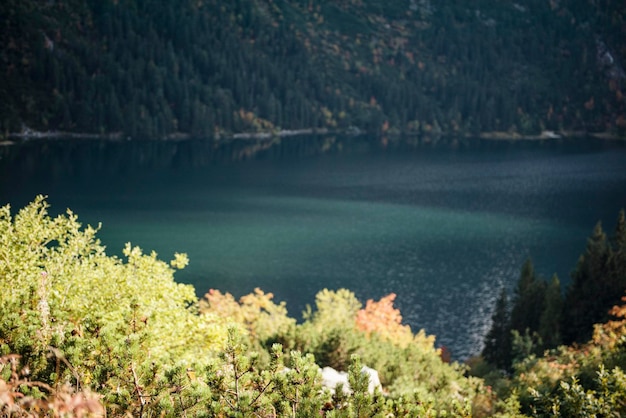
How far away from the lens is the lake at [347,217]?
72312mm

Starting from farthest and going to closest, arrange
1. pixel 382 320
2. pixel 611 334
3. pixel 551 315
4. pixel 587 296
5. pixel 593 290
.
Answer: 1. pixel 382 320
2. pixel 593 290
3. pixel 587 296
4. pixel 551 315
5. pixel 611 334

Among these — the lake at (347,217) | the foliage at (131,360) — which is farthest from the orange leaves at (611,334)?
the lake at (347,217)

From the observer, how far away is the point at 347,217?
104688 millimetres

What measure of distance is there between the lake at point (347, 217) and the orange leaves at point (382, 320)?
263 cm

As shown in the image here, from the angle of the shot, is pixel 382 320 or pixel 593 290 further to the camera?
pixel 382 320

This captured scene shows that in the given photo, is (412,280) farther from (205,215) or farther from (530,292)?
(205,215)

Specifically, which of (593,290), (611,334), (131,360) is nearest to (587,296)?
(593,290)

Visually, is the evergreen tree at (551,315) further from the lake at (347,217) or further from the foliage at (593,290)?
the lake at (347,217)

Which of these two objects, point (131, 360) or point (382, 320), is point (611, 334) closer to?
point (131, 360)

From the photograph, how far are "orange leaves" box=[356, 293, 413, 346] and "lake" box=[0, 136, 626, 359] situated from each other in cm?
263

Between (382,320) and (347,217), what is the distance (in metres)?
45.4

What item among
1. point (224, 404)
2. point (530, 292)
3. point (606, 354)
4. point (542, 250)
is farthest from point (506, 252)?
point (224, 404)

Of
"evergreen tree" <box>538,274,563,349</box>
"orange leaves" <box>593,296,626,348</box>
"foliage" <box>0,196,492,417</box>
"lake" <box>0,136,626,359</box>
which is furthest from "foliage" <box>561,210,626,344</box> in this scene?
"foliage" <box>0,196,492,417</box>

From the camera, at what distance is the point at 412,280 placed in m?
74.4
